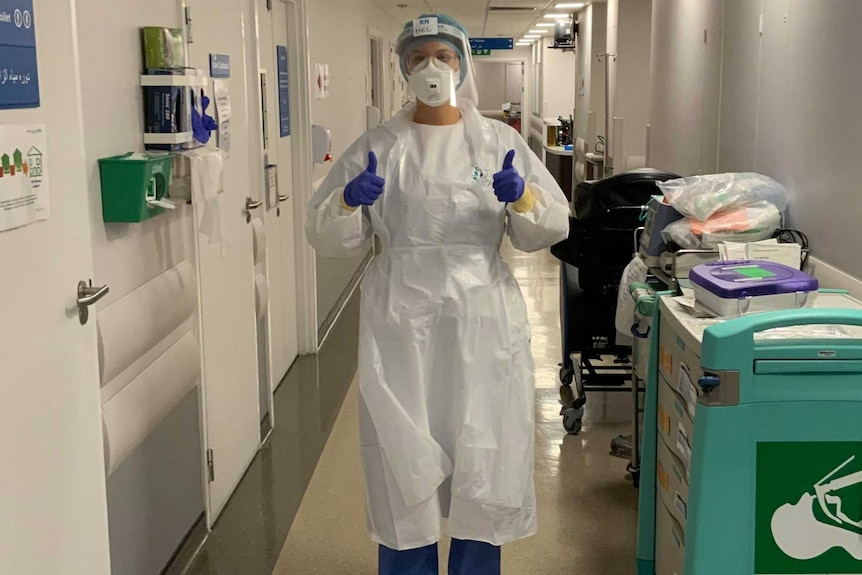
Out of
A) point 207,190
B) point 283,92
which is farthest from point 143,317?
point 283,92

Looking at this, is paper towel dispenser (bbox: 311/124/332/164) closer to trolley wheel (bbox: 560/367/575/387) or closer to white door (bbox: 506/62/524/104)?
trolley wheel (bbox: 560/367/575/387)

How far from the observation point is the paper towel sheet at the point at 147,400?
2.21 metres

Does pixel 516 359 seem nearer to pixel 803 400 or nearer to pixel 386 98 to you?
pixel 803 400

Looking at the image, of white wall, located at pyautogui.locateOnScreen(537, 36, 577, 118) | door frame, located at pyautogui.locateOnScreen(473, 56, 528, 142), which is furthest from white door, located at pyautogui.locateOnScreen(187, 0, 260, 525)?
door frame, located at pyautogui.locateOnScreen(473, 56, 528, 142)

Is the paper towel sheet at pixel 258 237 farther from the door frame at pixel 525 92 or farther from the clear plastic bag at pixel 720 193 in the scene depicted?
the door frame at pixel 525 92

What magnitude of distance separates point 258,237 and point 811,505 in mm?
2539

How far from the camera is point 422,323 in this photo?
230 cm

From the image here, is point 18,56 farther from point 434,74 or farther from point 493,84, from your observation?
point 493,84

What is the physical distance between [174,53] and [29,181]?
3.49 ft

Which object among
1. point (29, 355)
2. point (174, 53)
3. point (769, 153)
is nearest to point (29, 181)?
point (29, 355)

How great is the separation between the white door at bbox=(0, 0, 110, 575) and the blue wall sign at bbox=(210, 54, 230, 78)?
1276mm

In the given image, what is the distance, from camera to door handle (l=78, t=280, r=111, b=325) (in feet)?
6.14

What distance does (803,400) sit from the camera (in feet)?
5.78

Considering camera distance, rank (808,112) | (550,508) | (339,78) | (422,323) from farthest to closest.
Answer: (339,78) → (550,508) → (808,112) → (422,323)
